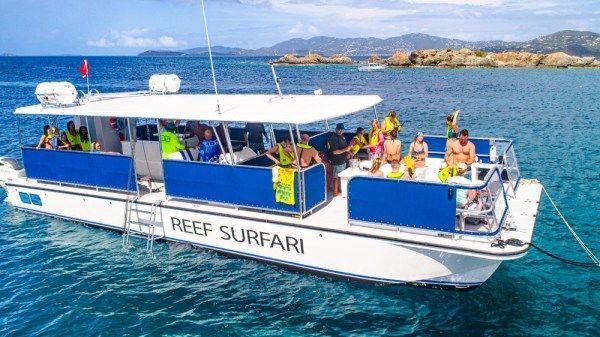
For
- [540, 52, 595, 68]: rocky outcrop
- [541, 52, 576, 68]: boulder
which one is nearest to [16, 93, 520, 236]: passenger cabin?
[540, 52, 595, 68]: rocky outcrop

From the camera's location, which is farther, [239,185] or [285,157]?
[239,185]

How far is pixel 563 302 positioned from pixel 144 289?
8.89 meters

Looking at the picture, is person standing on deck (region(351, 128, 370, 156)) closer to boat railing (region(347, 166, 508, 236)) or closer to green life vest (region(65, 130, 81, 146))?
boat railing (region(347, 166, 508, 236))

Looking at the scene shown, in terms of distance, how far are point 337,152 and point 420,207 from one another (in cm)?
342

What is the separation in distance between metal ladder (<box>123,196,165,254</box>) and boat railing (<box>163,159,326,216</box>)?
0.83 metres

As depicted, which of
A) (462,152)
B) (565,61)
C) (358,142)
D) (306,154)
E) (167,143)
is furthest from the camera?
(565,61)

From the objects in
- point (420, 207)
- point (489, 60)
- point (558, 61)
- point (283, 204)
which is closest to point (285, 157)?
point (283, 204)

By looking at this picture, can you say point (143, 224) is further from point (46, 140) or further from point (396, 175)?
point (396, 175)

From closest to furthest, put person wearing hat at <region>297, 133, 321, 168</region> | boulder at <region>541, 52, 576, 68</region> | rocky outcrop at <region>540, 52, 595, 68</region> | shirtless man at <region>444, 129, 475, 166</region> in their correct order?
person wearing hat at <region>297, 133, 321, 168</region>
shirtless man at <region>444, 129, 475, 166</region>
rocky outcrop at <region>540, 52, 595, 68</region>
boulder at <region>541, 52, 576, 68</region>

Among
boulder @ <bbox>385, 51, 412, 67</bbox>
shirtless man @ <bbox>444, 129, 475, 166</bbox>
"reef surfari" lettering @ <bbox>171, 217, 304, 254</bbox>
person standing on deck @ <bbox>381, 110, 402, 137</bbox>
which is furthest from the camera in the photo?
boulder @ <bbox>385, 51, 412, 67</bbox>

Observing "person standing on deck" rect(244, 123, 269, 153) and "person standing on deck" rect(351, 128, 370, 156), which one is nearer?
"person standing on deck" rect(351, 128, 370, 156)

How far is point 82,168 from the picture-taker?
1288 centimetres

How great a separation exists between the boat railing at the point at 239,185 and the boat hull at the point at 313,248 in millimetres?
341

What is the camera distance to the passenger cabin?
9.02 m
